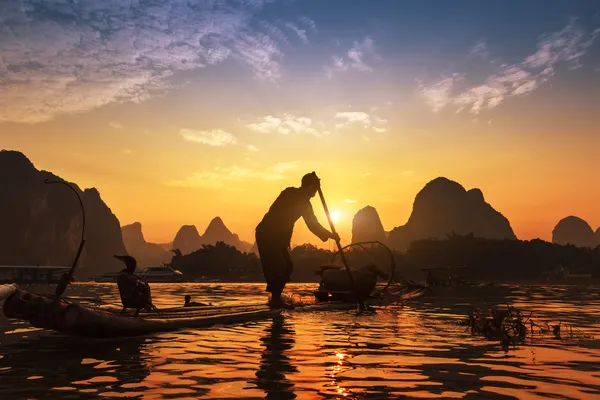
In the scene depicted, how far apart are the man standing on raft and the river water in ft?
14.6

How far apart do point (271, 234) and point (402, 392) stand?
1074 centimetres

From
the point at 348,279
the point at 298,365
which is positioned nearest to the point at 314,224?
the point at 348,279

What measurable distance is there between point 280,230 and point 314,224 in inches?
53.3

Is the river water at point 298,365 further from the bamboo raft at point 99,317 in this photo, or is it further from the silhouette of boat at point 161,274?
the silhouette of boat at point 161,274

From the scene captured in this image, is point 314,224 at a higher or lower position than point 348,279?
higher

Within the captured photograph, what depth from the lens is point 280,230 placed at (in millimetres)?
16438

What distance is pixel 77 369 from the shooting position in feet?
23.9

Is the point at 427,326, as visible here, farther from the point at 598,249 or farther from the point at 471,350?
the point at 598,249

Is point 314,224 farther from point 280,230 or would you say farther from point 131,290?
point 131,290

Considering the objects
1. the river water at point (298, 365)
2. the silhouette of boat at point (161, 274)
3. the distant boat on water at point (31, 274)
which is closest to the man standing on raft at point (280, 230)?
the river water at point (298, 365)

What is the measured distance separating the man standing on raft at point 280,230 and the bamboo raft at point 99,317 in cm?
251

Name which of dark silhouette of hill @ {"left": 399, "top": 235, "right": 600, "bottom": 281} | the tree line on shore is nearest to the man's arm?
the tree line on shore

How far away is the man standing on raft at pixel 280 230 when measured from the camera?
1644cm

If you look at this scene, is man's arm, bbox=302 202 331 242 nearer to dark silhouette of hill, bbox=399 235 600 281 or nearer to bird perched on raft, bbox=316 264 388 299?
bird perched on raft, bbox=316 264 388 299
